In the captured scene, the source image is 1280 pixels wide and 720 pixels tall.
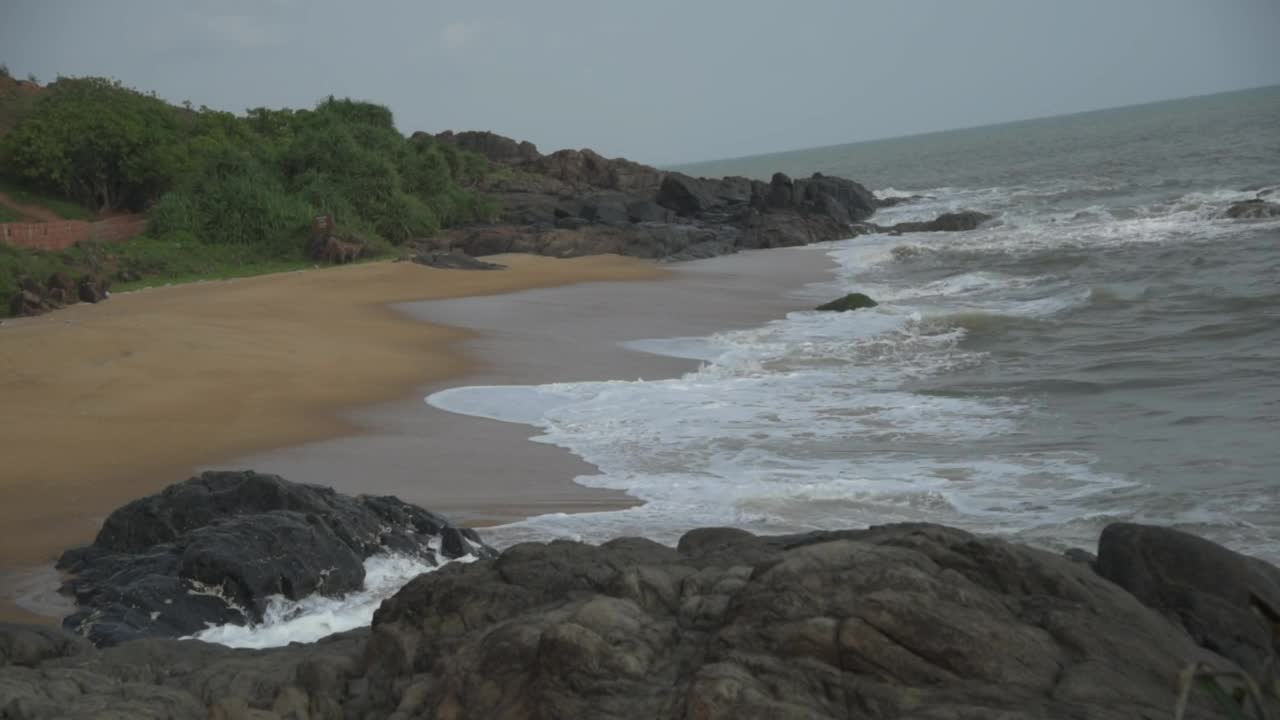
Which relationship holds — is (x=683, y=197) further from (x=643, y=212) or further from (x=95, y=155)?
(x=95, y=155)

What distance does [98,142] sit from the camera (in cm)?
3394

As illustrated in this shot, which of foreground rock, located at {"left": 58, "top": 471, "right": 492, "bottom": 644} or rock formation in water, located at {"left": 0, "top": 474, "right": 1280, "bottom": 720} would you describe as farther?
foreground rock, located at {"left": 58, "top": 471, "right": 492, "bottom": 644}

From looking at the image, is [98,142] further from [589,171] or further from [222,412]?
[222,412]

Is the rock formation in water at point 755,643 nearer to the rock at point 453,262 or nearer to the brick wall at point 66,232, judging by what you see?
the rock at point 453,262

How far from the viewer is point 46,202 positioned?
33.8m

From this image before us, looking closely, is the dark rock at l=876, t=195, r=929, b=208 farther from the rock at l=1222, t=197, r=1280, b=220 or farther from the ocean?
the ocean

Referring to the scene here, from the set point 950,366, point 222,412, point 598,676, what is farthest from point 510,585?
point 950,366

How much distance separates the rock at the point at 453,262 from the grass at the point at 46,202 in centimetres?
1223

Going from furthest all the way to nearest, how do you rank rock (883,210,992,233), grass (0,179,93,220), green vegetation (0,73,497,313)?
rock (883,210,992,233) → grass (0,179,93,220) → green vegetation (0,73,497,313)

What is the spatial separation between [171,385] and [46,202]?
24710 millimetres

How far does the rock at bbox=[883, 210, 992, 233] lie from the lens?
3538 centimetres

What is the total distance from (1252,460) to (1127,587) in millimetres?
5280

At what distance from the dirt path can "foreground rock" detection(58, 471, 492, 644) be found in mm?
28426

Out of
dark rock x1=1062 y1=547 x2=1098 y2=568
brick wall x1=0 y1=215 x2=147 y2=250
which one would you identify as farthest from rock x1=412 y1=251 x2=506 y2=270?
dark rock x1=1062 y1=547 x2=1098 y2=568
